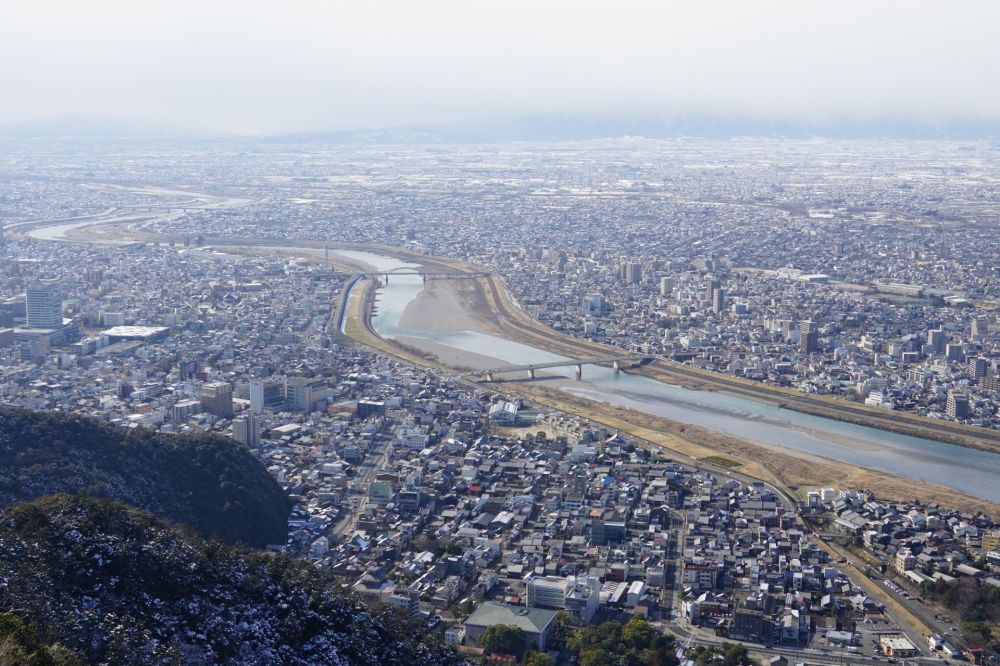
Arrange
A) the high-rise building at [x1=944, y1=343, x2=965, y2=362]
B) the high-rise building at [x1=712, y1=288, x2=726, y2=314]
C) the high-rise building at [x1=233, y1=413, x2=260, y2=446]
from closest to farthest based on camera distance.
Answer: the high-rise building at [x1=233, y1=413, x2=260, y2=446]
the high-rise building at [x1=944, y1=343, x2=965, y2=362]
the high-rise building at [x1=712, y1=288, x2=726, y2=314]

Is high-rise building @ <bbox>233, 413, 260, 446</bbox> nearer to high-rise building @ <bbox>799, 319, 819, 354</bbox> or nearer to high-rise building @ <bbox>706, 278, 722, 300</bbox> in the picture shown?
high-rise building @ <bbox>799, 319, 819, 354</bbox>

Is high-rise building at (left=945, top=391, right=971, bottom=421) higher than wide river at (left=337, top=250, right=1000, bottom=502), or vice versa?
high-rise building at (left=945, top=391, right=971, bottom=421)

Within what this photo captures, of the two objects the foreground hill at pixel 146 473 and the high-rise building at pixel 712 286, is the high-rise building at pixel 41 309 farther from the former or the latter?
the high-rise building at pixel 712 286

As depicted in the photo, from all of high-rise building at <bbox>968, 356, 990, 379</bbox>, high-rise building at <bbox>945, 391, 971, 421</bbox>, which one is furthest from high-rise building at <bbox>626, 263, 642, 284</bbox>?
high-rise building at <bbox>945, 391, 971, 421</bbox>

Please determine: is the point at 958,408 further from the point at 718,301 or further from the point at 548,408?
the point at 718,301

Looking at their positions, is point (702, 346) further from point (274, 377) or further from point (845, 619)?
point (845, 619)

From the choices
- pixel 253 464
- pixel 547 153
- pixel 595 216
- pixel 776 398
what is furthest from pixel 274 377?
pixel 547 153

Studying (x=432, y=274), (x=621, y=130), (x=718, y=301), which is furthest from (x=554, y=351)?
(x=621, y=130)
